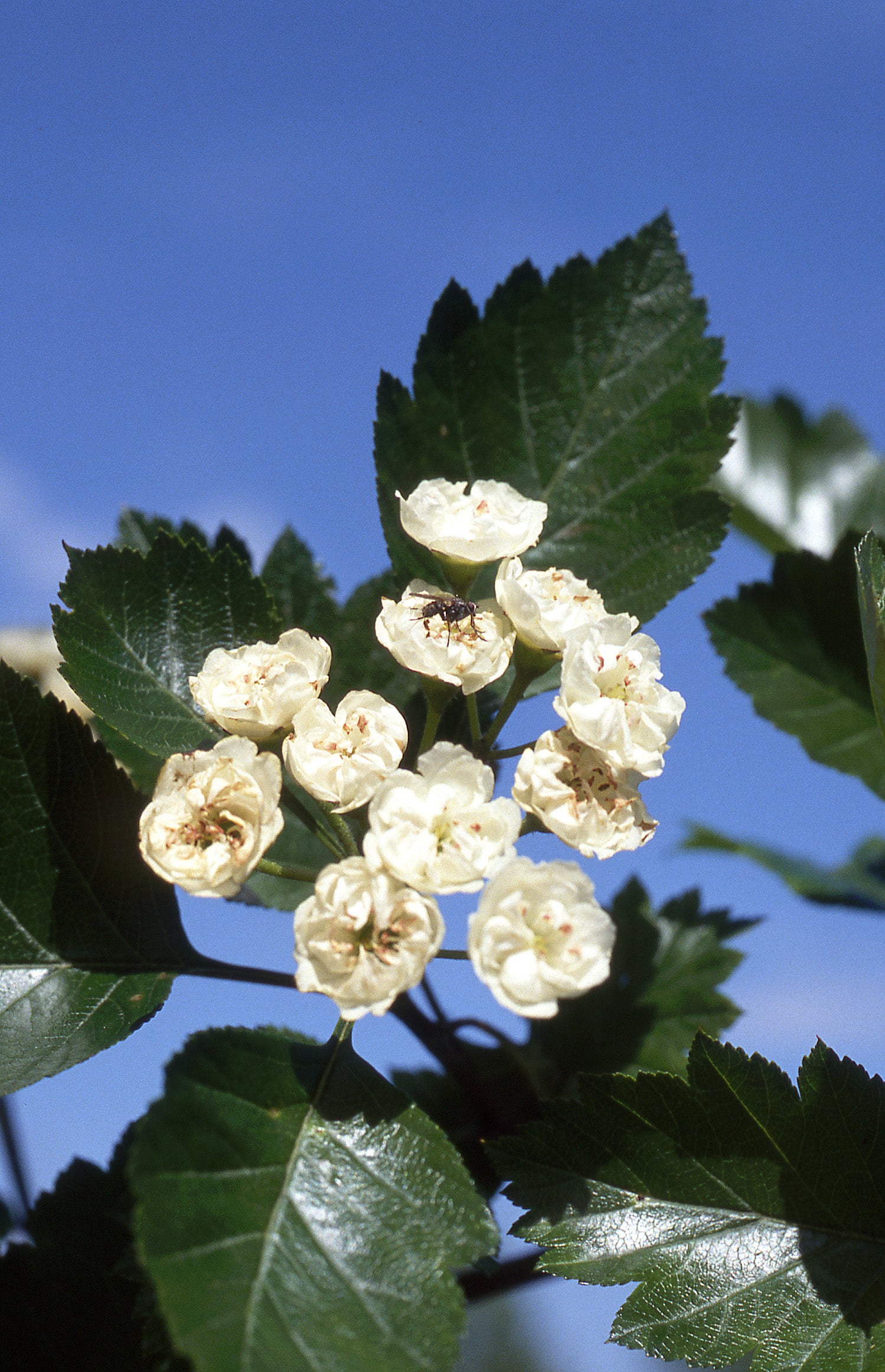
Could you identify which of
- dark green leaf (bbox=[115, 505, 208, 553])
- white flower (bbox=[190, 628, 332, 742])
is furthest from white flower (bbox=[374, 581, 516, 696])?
dark green leaf (bbox=[115, 505, 208, 553])

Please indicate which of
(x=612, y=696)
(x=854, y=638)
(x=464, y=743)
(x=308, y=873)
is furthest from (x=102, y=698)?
(x=854, y=638)

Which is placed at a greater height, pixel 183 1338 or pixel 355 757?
pixel 355 757

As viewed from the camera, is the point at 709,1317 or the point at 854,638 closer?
the point at 709,1317

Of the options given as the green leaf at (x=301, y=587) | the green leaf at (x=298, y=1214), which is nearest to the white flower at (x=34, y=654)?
the green leaf at (x=301, y=587)

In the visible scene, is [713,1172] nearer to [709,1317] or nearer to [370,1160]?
[709,1317]

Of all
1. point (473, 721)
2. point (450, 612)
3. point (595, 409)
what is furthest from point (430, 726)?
point (595, 409)

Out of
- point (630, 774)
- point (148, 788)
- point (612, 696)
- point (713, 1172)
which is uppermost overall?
point (148, 788)

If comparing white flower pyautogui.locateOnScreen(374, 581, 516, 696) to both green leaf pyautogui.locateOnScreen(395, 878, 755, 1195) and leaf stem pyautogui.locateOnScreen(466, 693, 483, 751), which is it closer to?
leaf stem pyautogui.locateOnScreen(466, 693, 483, 751)
